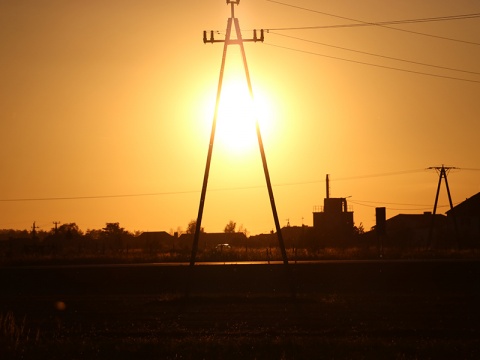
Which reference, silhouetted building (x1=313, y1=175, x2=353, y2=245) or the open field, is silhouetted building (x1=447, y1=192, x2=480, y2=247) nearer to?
silhouetted building (x1=313, y1=175, x2=353, y2=245)

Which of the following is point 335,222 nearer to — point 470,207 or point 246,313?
point 470,207

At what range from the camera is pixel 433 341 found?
1877 cm

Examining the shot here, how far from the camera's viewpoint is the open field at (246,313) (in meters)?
17.5

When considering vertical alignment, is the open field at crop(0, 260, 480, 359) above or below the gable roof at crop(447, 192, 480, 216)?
below

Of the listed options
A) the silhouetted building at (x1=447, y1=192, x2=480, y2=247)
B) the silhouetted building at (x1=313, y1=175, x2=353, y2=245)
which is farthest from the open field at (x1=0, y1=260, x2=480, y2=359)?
the silhouetted building at (x1=447, y1=192, x2=480, y2=247)

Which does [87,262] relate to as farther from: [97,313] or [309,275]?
[97,313]

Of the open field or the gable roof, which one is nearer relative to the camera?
the open field

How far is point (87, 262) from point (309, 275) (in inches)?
955

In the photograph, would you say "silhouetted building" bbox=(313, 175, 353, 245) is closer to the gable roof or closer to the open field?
the gable roof

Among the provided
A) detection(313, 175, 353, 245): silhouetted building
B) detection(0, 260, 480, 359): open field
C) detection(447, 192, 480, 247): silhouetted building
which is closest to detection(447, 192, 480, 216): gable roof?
detection(447, 192, 480, 247): silhouetted building

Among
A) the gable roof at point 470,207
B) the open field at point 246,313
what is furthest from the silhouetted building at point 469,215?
the open field at point 246,313

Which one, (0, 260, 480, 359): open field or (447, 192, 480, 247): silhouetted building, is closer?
(0, 260, 480, 359): open field

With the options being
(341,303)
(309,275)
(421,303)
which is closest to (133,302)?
(341,303)

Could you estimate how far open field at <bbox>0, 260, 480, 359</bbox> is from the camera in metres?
17.5
